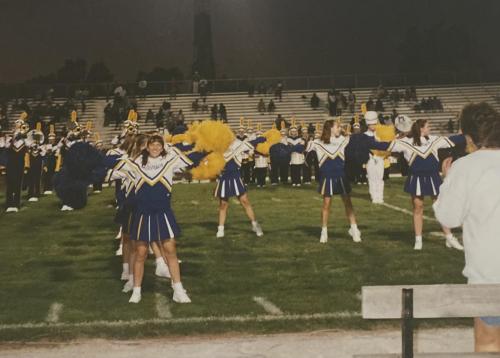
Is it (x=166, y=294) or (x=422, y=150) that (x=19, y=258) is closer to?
(x=166, y=294)

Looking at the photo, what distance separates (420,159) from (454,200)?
6.52 meters

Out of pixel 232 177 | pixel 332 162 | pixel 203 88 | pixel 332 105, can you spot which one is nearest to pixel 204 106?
pixel 203 88

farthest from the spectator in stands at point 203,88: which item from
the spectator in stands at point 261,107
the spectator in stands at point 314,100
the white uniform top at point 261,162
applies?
the white uniform top at point 261,162

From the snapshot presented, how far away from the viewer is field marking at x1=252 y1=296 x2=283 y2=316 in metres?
6.59

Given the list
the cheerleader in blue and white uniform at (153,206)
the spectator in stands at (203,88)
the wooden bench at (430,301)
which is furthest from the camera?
the spectator in stands at (203,88)

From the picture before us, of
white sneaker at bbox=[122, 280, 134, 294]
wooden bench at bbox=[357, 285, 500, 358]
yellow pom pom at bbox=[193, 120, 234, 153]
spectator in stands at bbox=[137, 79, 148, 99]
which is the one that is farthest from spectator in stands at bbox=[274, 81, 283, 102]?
wooden bench at bbox=[357, 285, 500, 358]

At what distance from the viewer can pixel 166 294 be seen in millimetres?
7574

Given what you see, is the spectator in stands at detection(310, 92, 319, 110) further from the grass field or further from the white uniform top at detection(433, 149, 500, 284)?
the white uniform top at detection(433, 149, 500, 284)

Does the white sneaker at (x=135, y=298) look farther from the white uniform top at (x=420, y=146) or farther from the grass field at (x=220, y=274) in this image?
the white uniform top at (x=420, y=146)

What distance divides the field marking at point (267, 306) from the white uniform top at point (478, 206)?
11.3 ft

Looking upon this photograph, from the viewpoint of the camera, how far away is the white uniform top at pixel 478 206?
3189 millimetres

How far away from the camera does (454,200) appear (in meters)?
3.19

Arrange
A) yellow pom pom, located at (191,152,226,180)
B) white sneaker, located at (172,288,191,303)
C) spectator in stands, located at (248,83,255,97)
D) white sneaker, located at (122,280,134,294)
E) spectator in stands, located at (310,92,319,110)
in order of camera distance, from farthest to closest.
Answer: spectator in stands, located at (248,83,255,97)
spectator in stands, located at (310,92,319,110)
yellow pom pom, located at (191,152,226,180)
white sneaker, located at (122,280,134,294)
white sneaker, located at (172,288,191,303)

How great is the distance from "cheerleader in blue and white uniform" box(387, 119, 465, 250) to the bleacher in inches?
1158
